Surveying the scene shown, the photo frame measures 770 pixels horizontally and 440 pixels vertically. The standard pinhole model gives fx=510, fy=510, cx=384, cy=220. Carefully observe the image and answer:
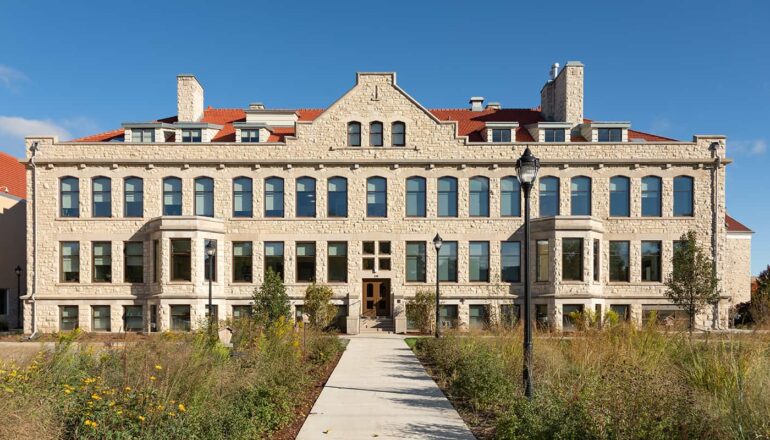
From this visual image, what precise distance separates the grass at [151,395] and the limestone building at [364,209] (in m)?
17.7

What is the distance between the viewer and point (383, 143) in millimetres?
29516

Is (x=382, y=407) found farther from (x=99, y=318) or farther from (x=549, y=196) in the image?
(x=99, y=318)

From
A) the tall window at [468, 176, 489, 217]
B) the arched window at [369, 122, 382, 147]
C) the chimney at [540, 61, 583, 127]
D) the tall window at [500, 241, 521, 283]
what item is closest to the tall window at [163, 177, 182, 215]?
the arched window at [369, 122, 382, 147]

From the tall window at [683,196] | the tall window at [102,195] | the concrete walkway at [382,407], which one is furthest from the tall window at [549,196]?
the tall window at [102,195]

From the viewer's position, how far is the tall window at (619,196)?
29219 mm

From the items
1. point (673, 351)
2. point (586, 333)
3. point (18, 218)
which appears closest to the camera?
point (673, 351)

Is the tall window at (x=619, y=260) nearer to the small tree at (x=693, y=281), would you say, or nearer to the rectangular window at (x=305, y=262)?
the small tree at (x=693, y=281)

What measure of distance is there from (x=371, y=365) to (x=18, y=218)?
31.9m

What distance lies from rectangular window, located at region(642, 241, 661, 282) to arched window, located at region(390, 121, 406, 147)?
49.1 ft

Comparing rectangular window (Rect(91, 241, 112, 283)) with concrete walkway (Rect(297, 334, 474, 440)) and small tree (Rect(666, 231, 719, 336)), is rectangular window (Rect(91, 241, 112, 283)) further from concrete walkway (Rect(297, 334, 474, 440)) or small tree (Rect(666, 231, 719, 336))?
small tree (Rect(666, 231, 719, 336))

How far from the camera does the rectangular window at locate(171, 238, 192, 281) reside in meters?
27.8

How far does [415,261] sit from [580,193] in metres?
10.2

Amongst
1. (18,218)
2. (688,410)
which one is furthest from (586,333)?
(18,218)

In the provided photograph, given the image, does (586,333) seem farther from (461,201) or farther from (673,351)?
(461,201)
